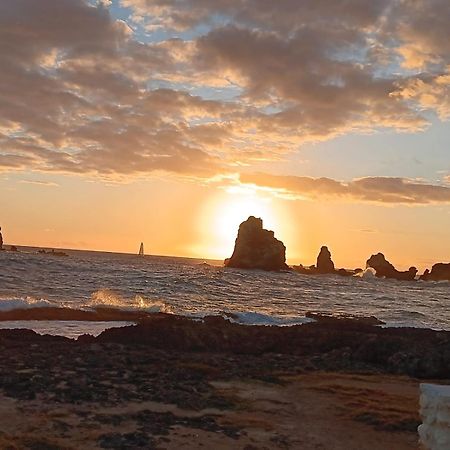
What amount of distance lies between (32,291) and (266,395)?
29.4 metres

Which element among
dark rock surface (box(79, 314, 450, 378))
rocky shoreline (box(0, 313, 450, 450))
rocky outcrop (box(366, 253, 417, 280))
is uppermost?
rocky outcrop (box(366, 253, 417, 280))

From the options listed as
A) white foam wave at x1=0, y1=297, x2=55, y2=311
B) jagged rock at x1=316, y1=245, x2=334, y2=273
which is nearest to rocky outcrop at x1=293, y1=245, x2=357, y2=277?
jagged rock at x1=316, y1=245, x2=334, y2=273

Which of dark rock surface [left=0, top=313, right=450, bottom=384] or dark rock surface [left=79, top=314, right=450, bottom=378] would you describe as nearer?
dark rock surface [left=0, top=313, right=450, bottom=384]

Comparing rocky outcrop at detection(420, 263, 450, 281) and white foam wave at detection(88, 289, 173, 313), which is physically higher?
rocky outcrop at detection(420, 263, 450, 281)

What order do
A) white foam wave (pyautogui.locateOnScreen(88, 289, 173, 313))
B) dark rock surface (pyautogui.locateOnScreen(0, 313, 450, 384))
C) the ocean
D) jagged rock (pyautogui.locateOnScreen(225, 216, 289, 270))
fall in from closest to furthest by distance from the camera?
1. dark rock surface (pyautogui.locateOnScreen(0, 313, 450, 384))
2. the ocean
3. white foam wave (pyautogui.locateOnScreen(88, 289, 173, 313))
4. jagged rock (pyautogui.locateOnScreen(225, 216, 289, 270))

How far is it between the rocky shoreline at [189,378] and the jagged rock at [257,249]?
9291 cm

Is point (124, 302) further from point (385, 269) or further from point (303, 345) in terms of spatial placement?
point (385, 269)

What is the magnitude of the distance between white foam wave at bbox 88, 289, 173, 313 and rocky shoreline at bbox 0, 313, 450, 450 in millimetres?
12686

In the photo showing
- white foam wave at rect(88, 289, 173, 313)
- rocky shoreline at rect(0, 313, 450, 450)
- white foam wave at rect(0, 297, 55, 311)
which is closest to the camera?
rocky shoreline at rect(0, 313, 450, 450)

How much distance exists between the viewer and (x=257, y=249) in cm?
11575

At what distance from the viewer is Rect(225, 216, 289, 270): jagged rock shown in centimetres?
11562

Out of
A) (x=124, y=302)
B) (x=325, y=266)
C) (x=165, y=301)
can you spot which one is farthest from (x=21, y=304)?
(x=325, y=266)

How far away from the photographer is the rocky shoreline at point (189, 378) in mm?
10258

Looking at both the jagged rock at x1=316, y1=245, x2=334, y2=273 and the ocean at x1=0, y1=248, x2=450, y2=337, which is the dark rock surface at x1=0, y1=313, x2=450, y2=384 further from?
the jagged rock at x1=316, y1=245, x2=334, y2=273
